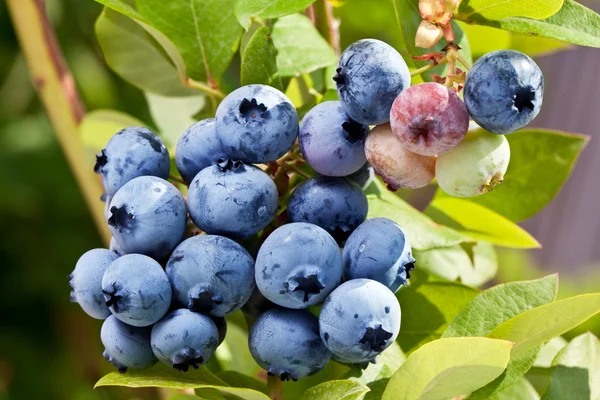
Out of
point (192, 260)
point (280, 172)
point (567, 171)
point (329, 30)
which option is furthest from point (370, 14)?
point (192, 260)

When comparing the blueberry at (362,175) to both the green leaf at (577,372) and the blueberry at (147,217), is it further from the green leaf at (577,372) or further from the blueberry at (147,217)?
the green leaf at (577,372)

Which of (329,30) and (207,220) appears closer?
(207,220)

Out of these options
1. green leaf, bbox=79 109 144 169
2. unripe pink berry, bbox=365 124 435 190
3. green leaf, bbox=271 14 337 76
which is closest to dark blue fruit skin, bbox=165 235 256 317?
unripe pink berry, bbox=365 124 435 190

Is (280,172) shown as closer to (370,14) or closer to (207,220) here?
(207,220)

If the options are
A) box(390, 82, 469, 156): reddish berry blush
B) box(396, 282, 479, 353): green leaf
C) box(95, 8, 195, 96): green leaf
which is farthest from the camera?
box(95, 8, 195, 96): green leaf

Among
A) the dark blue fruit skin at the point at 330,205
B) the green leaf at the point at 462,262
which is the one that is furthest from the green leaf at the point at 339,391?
A: the green leaf at the point at 462,262

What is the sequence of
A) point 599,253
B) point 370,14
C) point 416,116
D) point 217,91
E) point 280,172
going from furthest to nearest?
point 599,253
point 370,14
point 217,91
point 280,172
point 416,116

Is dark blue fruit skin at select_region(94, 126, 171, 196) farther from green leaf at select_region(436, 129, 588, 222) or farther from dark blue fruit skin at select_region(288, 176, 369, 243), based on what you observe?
green leaf at select_region(436, 129, 588, 222)

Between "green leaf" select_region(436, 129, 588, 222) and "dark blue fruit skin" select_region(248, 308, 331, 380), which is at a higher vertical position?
"dark blue fruit skin" select_region(248, 308, 331, 380)
